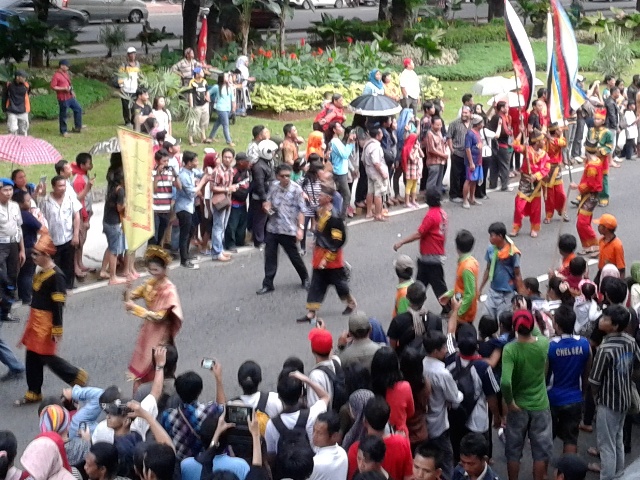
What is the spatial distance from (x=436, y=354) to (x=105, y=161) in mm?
11970

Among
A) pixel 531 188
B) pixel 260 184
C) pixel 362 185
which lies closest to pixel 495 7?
pixel 362 185

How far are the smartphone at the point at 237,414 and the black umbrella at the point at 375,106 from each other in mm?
9968

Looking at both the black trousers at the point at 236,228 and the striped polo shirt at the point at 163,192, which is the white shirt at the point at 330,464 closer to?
the striped polo shirt at the point at 163,192

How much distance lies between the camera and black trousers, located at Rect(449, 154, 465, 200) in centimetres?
1718

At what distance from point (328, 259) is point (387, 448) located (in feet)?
15.7

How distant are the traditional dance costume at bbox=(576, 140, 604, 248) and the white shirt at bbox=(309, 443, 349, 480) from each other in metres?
8.33

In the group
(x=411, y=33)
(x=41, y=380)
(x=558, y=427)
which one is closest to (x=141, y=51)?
→ (x=411, y=33)

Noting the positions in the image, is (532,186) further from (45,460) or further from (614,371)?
(45,460)

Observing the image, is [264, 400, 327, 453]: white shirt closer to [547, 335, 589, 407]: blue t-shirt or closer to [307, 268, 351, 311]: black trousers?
[547, 335, 589, 407]: blue t-shirt

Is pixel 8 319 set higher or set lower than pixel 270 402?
lower

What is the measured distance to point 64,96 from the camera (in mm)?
20234

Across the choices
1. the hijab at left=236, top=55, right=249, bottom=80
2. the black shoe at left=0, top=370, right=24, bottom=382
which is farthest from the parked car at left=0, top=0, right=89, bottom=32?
the black shoe at left=0, top=370, right=24, bottom=382

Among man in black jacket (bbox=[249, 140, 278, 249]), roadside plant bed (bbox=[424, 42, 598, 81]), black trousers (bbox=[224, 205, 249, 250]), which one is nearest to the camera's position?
man in black jacket (bbox=[249, 140, 278, 249])

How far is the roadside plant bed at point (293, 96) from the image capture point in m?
23.2
